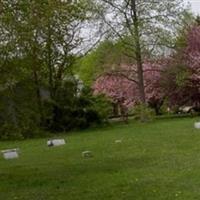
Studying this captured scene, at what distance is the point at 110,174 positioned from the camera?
12.4 meters

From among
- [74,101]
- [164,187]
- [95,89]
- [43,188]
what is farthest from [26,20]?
[95,89]

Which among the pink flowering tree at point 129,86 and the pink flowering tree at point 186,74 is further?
the pink flowering tree at point 129,86

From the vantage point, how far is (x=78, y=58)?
4059 centimetres

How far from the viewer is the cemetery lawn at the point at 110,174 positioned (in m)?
10.0

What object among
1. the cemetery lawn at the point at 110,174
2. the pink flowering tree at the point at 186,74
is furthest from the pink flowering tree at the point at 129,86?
the cemetery lawn at the point at 110,174

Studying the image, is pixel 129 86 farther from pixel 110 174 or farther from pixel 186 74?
pixel 110 174

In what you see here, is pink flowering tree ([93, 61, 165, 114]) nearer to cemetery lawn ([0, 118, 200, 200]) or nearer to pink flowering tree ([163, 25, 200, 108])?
pink flowering tree ([163, 25, 200, 108])

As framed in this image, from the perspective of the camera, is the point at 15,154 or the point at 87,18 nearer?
the point at 15,154

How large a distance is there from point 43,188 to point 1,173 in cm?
351

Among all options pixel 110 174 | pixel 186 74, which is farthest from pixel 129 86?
pixel 110 174

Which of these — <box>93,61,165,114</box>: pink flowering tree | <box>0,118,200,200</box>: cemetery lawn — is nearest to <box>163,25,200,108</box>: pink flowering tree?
<box>93,61,165,114</box>: pink flowering tree

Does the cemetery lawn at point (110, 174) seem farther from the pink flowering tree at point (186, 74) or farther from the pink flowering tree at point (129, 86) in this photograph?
the pink flowering tree at point (129, 86)

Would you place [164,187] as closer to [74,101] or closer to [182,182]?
[182,182]

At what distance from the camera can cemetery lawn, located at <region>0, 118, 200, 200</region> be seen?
396 inches
